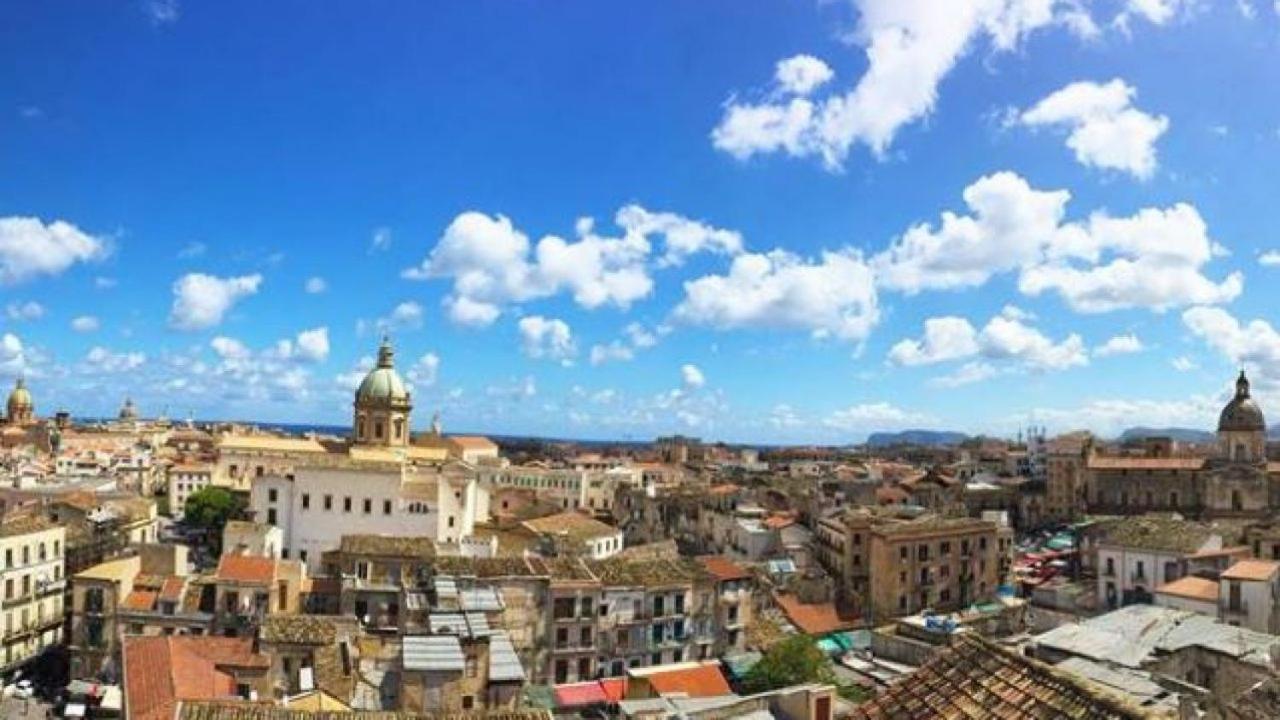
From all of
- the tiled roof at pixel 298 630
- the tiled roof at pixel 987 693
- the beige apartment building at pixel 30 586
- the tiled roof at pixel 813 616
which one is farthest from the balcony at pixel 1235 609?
the beige apartment building at pixel 30 586

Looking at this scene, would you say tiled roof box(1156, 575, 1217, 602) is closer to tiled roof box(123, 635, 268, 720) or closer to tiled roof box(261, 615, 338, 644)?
tiled roof box(261, 615, 338, 644)

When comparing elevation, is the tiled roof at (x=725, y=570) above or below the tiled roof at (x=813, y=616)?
above

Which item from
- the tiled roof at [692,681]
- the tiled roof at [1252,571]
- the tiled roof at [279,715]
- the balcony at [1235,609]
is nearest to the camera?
the tiled roof at [279,715]

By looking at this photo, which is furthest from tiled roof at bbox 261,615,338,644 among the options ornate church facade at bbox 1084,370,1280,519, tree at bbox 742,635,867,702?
ornate church facade at bbox 1084,370,1280,519

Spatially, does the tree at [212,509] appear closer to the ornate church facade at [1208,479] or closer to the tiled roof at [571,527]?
the tiled roof at [571,527]

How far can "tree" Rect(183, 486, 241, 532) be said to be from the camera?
7819 cm

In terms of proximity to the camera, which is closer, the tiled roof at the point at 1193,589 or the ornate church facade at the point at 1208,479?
the tiled roof at the point at 1193,589

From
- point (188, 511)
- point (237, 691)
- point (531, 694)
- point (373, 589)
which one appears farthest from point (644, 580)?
point (188, 511)

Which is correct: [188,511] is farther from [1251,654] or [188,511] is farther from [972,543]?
[1251,654]

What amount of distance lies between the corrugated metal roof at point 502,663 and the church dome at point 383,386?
4891 cm

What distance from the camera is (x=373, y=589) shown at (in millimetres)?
50812

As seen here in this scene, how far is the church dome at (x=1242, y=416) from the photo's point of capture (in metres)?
109

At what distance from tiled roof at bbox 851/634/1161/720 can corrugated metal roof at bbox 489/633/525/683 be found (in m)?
22.6

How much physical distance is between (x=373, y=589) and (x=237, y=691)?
13.1 m
